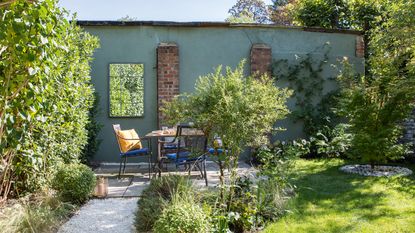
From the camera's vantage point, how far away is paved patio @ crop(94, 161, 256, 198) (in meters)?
5.19

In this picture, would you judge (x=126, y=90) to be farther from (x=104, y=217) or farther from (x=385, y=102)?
(x=385, y=102)

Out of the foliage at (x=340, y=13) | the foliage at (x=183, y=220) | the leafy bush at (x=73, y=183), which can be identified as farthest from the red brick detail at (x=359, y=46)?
the foliage at (x=183, y=220)

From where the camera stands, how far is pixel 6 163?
383 cm

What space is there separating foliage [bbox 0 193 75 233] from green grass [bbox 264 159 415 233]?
2031mm

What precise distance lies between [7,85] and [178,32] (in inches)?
227

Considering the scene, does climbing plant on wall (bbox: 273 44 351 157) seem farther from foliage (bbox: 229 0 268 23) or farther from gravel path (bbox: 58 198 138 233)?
foliage (bbox: 229 0 268 23)

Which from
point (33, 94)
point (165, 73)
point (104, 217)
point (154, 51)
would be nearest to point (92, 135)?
point (165, 73)

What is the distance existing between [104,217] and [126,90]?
4.64m

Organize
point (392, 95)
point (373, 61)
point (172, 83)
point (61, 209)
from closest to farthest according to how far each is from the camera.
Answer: point (61, 209), point (392, 95), point (373, 61), point (172, 83)

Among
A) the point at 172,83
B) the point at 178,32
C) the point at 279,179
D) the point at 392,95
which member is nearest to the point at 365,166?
the point at 392,95

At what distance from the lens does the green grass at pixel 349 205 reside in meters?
3.71

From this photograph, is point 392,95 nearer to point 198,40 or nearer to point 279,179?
point 279,179

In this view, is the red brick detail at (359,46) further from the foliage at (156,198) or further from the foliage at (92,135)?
the foliage at (156,198)

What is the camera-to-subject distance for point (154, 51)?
8.43 metres
